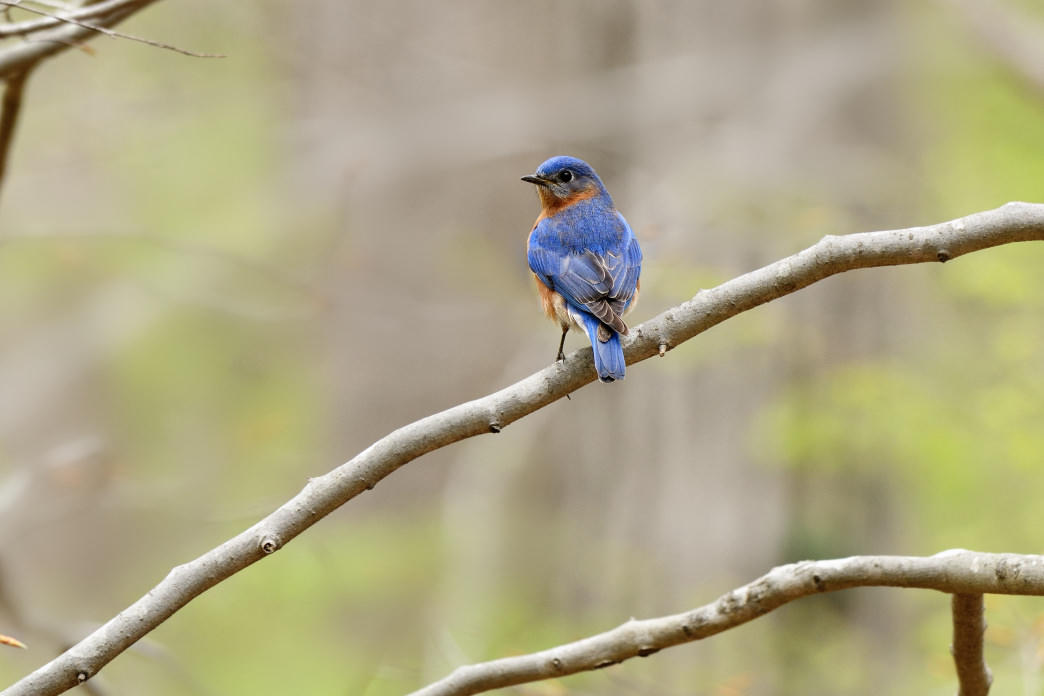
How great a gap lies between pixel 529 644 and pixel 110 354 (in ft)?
16.8

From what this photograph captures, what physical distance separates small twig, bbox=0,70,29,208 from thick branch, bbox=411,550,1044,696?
2567mm

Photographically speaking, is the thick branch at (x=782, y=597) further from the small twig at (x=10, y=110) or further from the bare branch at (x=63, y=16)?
the small twig at (x=10, y=110)

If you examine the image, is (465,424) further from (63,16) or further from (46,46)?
(46,46)

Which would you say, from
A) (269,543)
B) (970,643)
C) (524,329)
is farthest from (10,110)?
(524,329)

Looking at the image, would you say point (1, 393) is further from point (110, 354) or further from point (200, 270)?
point (200, 270)

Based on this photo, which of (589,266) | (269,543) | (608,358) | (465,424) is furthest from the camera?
(589,266)

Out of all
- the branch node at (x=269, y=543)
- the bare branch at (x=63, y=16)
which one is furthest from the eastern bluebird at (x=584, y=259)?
the bare branch at (x=63, y=16)

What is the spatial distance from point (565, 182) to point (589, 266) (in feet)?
3.07

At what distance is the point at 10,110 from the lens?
13.9 ft

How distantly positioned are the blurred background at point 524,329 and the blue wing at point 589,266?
144cm

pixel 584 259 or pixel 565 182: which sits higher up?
pixel 565 182

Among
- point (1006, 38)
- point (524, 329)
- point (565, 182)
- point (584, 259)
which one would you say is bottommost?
point (584, 259)

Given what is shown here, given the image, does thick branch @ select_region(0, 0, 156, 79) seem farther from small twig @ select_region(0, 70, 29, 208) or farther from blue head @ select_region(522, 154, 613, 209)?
blue head @ select_region(522, 154, 613, 209)

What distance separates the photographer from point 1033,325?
689 centimetres
